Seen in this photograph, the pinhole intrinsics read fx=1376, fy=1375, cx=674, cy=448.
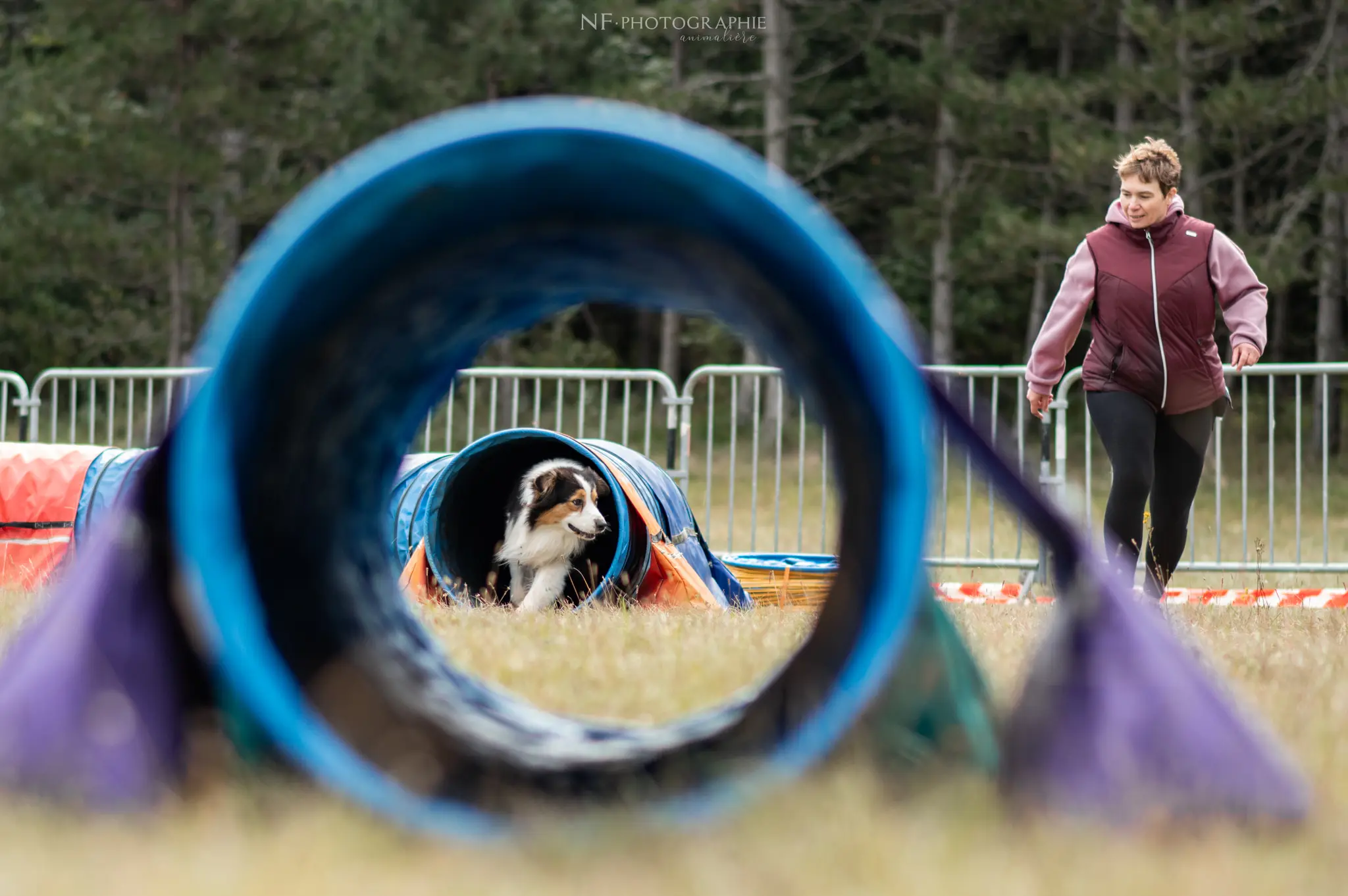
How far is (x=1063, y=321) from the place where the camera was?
17.1 feet

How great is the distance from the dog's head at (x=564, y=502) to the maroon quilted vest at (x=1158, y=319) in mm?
2174

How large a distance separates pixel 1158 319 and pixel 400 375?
10.4ft

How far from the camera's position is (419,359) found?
304cm

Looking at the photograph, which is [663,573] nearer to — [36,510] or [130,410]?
[36,510]

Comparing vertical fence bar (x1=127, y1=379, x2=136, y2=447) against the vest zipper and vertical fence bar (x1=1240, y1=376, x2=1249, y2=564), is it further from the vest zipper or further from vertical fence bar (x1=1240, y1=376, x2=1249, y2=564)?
vertical fence bar (x1=1240, y1=376, x2=1249, y2=564)

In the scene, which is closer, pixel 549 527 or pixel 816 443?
pixel 549 527

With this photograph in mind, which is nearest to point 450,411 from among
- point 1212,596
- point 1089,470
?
point 1089,470

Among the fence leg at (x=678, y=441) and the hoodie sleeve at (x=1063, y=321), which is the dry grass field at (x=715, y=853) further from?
the fence leg at (x=678, y=441)

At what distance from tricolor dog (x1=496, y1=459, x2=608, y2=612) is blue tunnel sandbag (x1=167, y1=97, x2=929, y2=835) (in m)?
3.07

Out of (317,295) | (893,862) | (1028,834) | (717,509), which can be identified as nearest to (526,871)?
(893,862)

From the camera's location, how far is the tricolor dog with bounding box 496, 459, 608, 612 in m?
6.03

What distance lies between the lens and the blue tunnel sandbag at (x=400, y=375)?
205 cm

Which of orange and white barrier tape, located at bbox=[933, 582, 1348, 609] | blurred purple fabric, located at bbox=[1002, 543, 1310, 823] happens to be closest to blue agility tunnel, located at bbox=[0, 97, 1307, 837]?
blurred purple fabric, located at bbox=[1002, 543, 1310, 823]

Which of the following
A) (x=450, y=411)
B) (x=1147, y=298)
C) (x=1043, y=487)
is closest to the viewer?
(x=1147, y=298)
